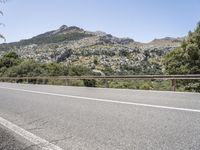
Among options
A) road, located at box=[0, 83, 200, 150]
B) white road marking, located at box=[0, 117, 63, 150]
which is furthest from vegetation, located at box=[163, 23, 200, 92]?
white road marking, located at box=[0, 117, 63, 150]

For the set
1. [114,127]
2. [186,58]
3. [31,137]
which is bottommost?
[31,137]

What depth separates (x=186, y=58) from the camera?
3534 cm

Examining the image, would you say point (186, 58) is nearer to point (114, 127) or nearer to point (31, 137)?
point (114, 127)

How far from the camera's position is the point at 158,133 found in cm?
635

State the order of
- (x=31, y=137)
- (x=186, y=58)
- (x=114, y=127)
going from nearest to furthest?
(x=31, y=137) → (x=114, y=127) → (x=186, y=58)

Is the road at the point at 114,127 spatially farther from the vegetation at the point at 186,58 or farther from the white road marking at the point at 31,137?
the vegetation at the point at 186,58

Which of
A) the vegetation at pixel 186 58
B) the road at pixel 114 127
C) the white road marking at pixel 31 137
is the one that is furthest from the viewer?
the vegetation at pixel 186 58

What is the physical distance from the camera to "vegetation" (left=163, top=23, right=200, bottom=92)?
34531mm

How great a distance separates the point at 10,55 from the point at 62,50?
201 feet

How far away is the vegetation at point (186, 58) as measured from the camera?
34.5m

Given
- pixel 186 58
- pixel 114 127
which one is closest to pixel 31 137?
pixel 114 127

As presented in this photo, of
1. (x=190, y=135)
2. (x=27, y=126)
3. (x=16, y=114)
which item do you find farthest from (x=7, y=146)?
(x=16, y=114)

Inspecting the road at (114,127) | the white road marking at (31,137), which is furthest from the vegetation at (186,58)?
the white road marking at (31,137)

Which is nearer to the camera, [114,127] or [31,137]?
[31,137]
